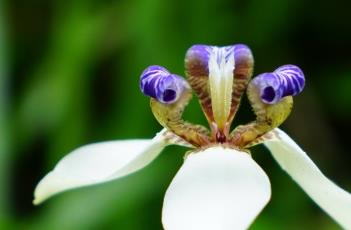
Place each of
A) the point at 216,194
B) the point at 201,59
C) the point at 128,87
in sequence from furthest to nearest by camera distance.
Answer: the point at 128,87 → the point at 201,59 → the point at 216,194

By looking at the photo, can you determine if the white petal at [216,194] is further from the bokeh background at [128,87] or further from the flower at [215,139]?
the bokeh background at [128,87]

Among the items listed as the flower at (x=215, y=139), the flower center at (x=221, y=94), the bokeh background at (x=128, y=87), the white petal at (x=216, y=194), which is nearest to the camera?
the white petal at (x=216, y=194)

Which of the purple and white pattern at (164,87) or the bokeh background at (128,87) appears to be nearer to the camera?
the purple and white pattern at (164,87)

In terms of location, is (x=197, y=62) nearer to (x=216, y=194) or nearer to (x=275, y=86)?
(x=275, y=86)

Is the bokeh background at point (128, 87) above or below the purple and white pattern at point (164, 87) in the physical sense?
below

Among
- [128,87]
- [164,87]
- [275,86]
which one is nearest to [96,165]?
[164,87]

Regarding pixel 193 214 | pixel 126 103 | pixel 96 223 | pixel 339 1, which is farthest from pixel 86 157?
pixel 339 1

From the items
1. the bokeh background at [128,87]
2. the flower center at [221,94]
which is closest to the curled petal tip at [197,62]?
the flower center at [221,94]
